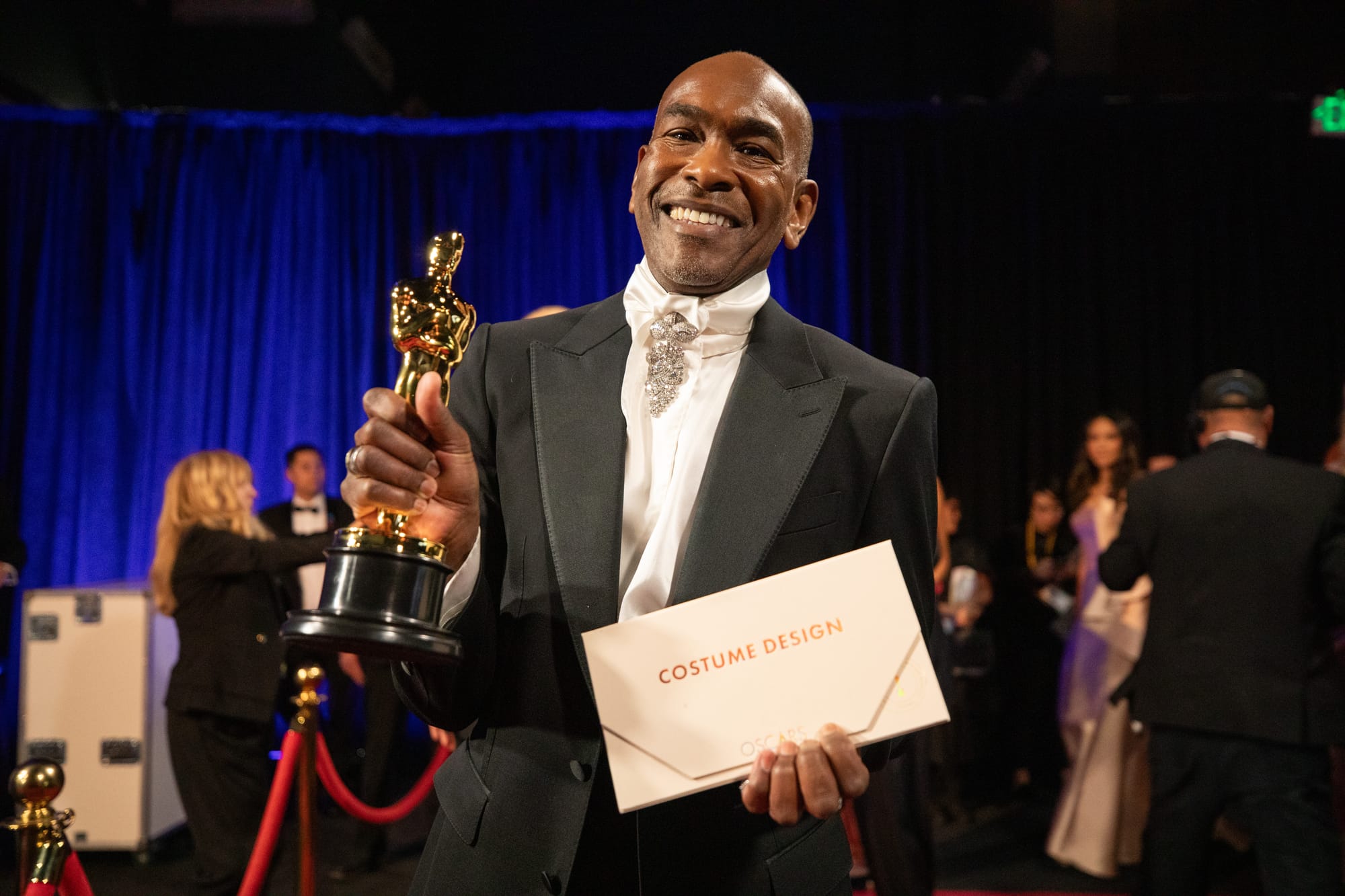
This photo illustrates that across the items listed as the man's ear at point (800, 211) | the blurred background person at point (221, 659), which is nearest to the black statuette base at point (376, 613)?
the man's ear at point (800, 211)

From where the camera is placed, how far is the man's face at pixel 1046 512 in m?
6.62

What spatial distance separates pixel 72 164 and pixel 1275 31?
8.01 meters

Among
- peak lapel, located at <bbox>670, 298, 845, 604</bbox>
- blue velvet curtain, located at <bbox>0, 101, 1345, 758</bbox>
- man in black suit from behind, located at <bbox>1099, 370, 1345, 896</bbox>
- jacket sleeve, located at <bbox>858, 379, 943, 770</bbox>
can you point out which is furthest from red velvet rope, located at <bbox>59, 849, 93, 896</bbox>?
blue velvet curtain, located at <bbox>0, 101, 1345, 758</bbox>

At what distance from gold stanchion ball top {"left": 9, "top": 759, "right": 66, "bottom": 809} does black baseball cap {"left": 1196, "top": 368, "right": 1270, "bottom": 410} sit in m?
3.34

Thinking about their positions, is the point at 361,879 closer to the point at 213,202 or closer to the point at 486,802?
the point at 486,802

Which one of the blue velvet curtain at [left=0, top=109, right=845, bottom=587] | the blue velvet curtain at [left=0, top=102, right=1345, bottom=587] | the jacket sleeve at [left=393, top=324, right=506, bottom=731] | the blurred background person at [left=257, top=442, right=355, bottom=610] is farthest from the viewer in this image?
the blue velvet curtain at [left=0, top=109, right=845, bottom=587]

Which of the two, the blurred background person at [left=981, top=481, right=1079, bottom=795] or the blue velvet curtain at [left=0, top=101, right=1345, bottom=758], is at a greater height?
the blue velvet curtain at [left=0, top=101, right=1345, bottom=758]

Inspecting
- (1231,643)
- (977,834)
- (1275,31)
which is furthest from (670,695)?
(1275,31)

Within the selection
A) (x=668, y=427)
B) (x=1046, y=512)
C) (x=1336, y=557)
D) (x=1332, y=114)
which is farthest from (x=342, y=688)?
(x=1332, y=114)

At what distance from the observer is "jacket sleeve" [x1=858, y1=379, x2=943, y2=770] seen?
1.35 metres

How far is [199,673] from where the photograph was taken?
420 centimetres

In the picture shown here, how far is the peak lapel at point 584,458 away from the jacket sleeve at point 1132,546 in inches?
110

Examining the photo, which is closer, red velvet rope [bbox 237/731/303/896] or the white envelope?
the white envelope

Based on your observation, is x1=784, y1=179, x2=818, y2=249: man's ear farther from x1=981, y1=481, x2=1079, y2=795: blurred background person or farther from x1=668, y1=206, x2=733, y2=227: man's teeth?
x1=981, y1=481, x2=1079, y2=795: blurred background person
